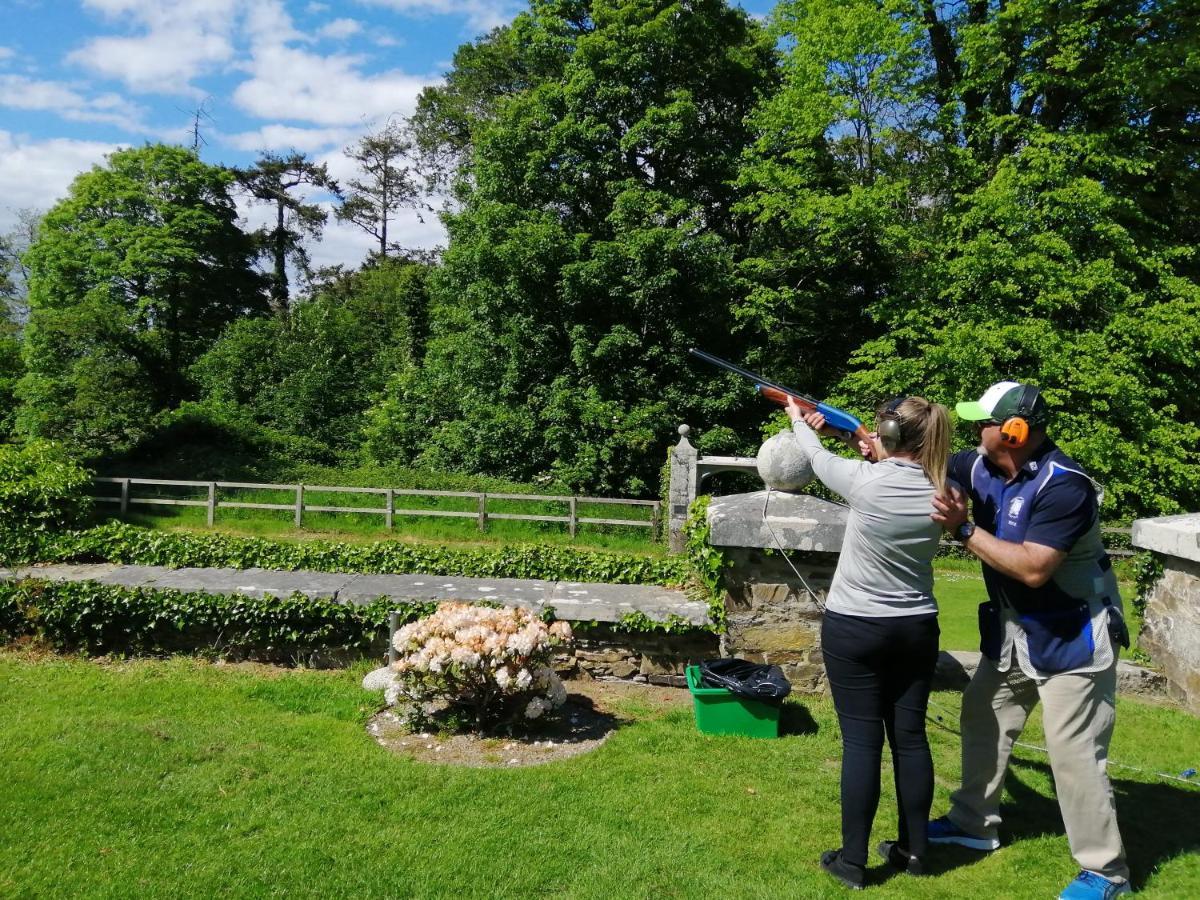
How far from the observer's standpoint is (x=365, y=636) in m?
5.54

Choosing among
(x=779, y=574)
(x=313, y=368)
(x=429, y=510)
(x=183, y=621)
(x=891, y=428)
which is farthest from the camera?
(x=313, y=368)

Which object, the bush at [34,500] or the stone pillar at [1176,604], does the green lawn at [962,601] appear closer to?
the stone pillar at [1176,604]

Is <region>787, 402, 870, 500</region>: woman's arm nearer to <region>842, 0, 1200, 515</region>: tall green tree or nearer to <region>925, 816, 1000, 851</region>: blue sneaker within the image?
<region>925, 816, 1000, 851</region>: blue sneaker

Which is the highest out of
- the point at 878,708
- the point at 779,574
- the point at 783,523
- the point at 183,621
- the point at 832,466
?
the point at 832,466

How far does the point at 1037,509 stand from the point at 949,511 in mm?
335

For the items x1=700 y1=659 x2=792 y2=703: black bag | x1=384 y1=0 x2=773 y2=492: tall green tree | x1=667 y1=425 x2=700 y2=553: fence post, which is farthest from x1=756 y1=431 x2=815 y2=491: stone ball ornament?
x1=384 y1=0 x2=773 y2=492: tall green tree

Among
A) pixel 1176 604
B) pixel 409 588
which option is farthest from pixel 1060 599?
pixel 409 588

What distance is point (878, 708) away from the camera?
3053 millimetres

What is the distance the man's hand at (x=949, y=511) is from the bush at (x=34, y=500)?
23.6 feet

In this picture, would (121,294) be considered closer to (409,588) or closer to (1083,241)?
(409,588)

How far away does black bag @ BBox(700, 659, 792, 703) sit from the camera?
4.37 metres

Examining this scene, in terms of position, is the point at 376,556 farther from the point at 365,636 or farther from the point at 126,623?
the point at 126,623

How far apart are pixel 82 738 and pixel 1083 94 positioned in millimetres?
17061

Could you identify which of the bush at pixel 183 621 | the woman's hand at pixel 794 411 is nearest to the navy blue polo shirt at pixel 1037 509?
the woman's hand at pixel 794 411
